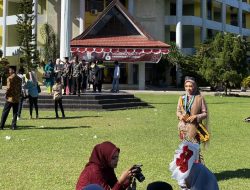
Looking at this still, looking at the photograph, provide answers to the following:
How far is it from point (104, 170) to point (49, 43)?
39.8 metres

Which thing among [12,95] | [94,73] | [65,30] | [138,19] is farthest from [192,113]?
[138,19]

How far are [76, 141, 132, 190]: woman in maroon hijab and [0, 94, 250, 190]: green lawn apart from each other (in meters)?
2.69

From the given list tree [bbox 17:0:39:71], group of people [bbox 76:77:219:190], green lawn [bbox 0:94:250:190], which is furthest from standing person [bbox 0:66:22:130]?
tree [bbox 17:0:39:71]

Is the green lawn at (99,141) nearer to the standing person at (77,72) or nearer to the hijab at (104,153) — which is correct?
the hijab at (104,153)

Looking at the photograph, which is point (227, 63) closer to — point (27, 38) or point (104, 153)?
point (27, 38)

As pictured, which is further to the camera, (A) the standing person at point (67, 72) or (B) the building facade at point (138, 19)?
(B) the building facade at point (138, 19)

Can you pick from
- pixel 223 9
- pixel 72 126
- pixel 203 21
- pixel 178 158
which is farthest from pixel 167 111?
pixel 223 9

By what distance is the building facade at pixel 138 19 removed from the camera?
143 ft

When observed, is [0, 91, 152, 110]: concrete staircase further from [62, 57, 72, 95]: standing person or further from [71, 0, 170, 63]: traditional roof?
[71, 0, 170, 63]: traditional roof

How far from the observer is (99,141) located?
11477mm

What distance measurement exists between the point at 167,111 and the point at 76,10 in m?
26.1

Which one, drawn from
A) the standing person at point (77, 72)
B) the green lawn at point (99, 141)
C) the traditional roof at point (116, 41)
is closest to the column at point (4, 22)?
the traditional roof at point (116, 41)

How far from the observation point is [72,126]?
1451cm

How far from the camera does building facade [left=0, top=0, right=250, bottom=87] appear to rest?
4344 cm
